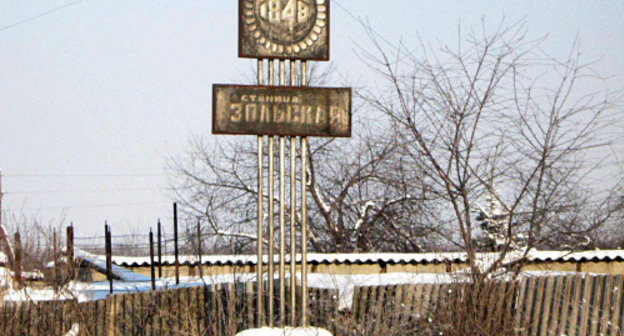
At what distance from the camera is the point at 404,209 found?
82.1 feet

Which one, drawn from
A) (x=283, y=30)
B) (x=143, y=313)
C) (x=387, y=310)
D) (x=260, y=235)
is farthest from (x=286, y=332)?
(x=283, y=30)

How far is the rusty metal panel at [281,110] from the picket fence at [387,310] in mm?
1863

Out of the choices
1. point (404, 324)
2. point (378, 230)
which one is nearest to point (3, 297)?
point (404, 324)

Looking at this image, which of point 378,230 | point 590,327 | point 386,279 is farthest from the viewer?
point 378,230

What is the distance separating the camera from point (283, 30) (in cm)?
855

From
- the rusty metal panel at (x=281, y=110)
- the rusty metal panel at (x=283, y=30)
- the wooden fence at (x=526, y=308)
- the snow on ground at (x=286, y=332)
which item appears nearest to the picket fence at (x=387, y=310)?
the wooden fence at (x=526, y=308)

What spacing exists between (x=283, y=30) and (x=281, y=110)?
87 cm

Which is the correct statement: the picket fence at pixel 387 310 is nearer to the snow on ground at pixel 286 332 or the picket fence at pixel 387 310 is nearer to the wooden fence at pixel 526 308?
the wooden fence at pixel 526 308

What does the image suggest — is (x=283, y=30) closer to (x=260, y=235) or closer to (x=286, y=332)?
(x=260, y=235)

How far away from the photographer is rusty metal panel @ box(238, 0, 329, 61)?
848 centimetres

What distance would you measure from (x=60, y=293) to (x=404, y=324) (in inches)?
157

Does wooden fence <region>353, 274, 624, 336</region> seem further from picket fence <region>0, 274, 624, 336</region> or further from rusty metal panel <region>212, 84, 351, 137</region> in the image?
rusty metal panel <region>212, 84, 351, 137</region>

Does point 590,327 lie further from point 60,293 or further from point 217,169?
point 217,169

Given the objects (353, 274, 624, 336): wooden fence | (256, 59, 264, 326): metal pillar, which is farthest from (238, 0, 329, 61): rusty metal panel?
(353, 274, 624, 336): wooden fence
